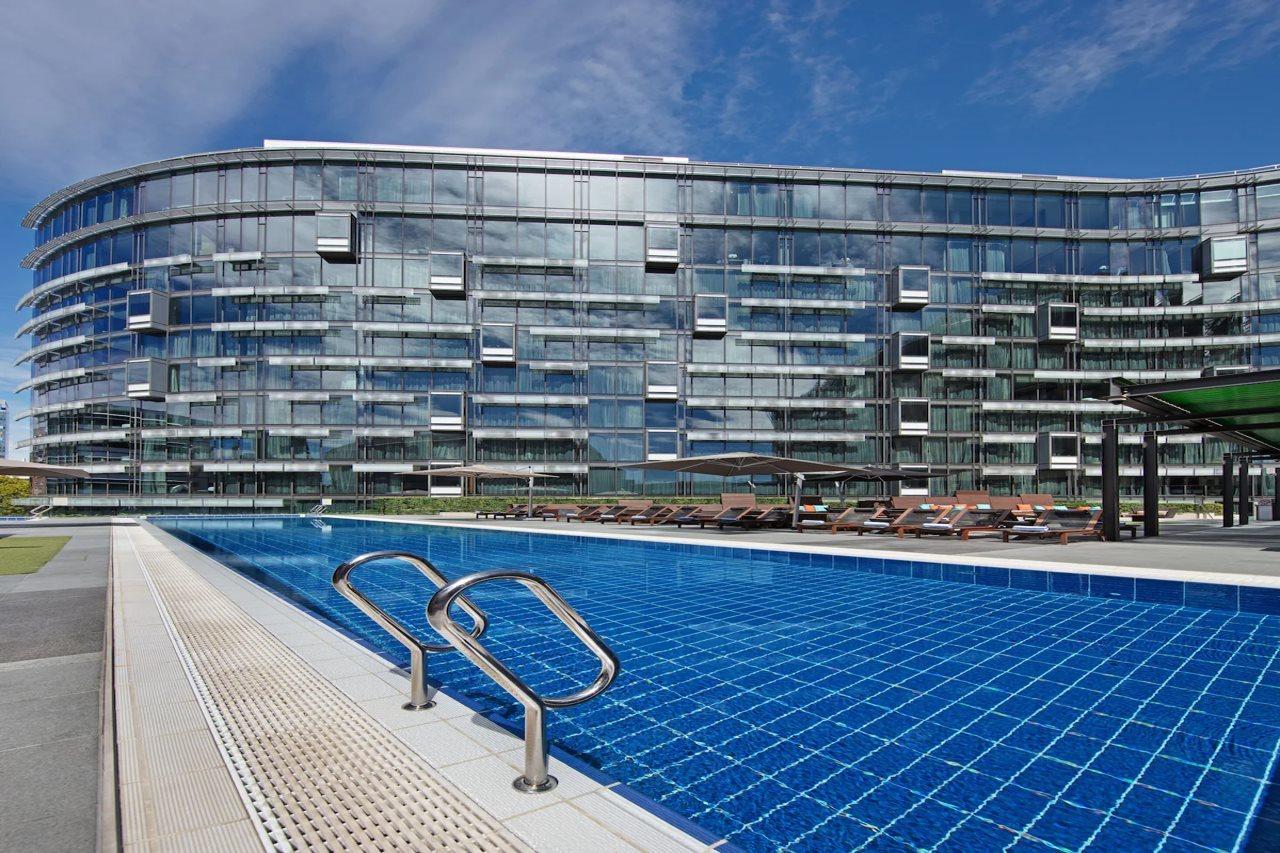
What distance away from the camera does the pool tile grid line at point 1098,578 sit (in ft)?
27.2

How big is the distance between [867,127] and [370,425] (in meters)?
37.7

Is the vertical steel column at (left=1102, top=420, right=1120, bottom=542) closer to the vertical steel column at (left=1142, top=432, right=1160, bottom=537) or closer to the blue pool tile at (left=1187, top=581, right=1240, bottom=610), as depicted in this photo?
the vertical steel column at (left=1142, top=432, right=1160, bottom=537)

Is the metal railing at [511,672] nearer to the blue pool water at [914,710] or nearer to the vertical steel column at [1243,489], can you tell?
the blue pool water at [914,710]

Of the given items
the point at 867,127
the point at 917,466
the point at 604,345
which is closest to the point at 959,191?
the point at 867,127

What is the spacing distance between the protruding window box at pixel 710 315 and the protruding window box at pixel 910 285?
442 inches

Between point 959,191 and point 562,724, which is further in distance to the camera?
point 959,191

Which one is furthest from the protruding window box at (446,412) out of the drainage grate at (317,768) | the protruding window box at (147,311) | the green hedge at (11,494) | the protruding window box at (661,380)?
the drainage grate at (317,768)

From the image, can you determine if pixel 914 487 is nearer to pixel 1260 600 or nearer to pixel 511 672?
pixel 1260 600

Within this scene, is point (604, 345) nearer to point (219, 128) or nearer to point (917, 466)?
point (917, 466)

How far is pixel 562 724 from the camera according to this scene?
4.20m

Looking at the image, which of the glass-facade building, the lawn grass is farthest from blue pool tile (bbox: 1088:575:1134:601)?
the glass-facade building

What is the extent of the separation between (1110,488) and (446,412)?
34.1 meters

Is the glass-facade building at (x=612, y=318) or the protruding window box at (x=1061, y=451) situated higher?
the glass-facade building at (x=612, y=318)

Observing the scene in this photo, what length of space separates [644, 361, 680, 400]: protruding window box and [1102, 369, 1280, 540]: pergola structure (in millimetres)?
26991
